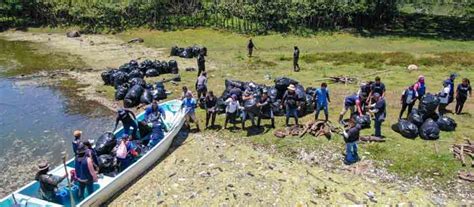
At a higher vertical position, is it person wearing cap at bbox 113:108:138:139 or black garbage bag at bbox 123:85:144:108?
person wearing cap at bbox 113:108:138:139

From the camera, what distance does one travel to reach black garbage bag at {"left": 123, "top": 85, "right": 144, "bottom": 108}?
20.0 metres

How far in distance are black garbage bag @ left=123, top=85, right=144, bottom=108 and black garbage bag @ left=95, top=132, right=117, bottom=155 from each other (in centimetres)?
623

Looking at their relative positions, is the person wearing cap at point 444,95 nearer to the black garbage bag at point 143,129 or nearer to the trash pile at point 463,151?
the trash pile at point 463,151

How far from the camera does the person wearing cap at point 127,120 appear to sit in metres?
14.6

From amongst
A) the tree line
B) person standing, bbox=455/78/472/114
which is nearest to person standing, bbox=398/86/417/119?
person standing, bbox=455/78/472/114

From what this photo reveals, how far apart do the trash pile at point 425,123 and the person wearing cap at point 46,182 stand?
10.9 metres

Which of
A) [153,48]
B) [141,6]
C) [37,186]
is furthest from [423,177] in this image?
[141,6]

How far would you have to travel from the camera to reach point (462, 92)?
1683 cm

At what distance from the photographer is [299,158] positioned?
14492 mm

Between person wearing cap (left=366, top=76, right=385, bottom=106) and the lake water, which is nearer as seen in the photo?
the lake water

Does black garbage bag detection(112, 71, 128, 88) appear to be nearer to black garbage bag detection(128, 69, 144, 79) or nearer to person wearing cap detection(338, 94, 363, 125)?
black garbage bag detection(128, 69, 144, 79)

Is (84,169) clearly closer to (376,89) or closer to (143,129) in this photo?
(143,129)

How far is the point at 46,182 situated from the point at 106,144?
273cm

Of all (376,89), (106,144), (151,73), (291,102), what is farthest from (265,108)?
(151,73)
